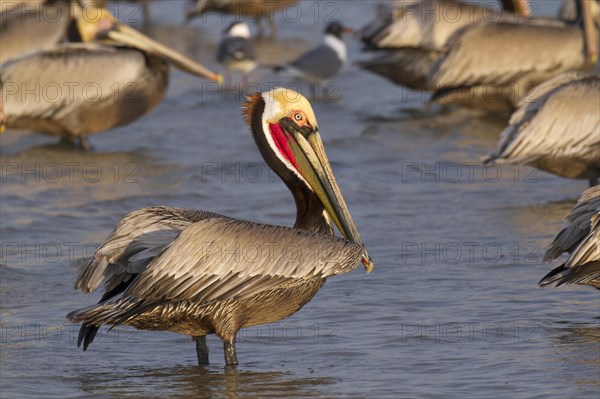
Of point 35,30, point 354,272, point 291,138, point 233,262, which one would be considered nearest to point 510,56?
point 35,30

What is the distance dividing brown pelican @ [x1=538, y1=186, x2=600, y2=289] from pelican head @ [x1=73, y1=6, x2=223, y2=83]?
19.4 feet

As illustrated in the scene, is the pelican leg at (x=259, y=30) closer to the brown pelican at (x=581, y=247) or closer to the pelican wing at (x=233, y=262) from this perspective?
the brown pelican at (x=581, y=247)

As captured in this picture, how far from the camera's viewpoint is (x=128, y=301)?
5.55 m

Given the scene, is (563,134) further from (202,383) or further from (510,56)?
(202,383)

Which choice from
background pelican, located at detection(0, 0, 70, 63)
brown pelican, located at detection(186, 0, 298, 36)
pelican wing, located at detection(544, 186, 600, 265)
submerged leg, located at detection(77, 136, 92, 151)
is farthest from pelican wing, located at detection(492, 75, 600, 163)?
brown pelican, located at detection(186, 0, 298, 36)

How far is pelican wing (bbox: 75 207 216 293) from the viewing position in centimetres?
569

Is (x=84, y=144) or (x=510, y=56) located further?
(x=510, y=56)

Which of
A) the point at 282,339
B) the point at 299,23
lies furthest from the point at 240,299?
the point at 299,23

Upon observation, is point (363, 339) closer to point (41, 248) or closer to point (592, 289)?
point (592, 289)

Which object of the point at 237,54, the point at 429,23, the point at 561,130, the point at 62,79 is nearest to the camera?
the point at 561,130

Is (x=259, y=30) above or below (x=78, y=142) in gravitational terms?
below

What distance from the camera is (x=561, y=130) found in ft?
30.0

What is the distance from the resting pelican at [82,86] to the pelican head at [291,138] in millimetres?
5453

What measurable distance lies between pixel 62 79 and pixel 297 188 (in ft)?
18.8
